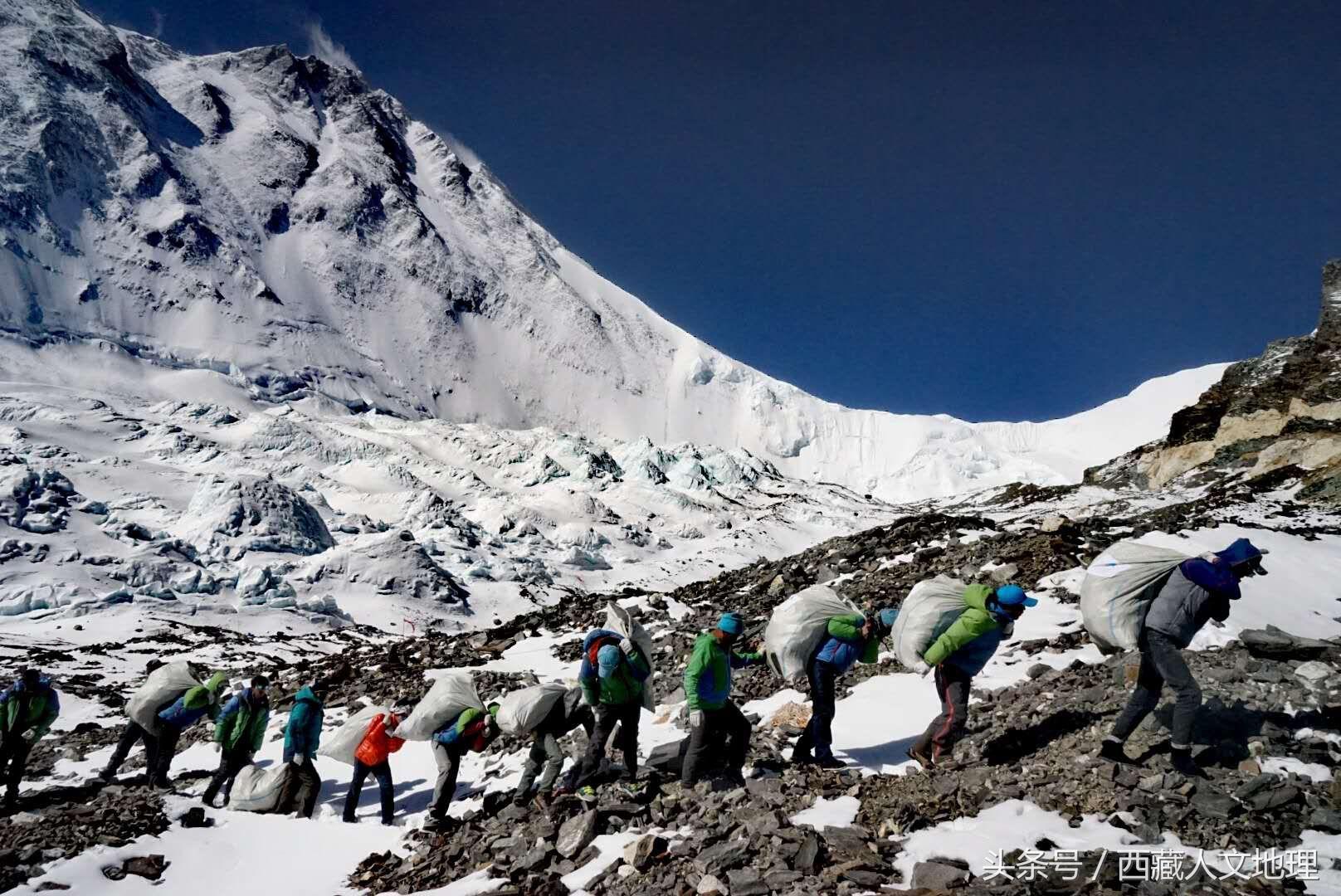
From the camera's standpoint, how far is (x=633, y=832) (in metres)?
7.00

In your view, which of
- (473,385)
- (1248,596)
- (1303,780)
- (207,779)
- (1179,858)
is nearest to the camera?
(1179,858)

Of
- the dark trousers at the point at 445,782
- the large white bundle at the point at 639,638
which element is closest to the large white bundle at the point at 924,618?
the large white bundle at the point at 639,638

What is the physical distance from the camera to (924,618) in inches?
298

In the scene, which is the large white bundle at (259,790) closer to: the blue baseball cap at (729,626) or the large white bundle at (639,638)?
the large white bundle at (639,638)

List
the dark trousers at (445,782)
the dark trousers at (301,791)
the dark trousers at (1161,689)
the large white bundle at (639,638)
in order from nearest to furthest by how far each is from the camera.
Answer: the dark trousers at (1161,689) → the large white bundle at (639,638) → the dark trousers at (445,782) → the dark trousers at (301,791)

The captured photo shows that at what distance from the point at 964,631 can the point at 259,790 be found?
395 inches

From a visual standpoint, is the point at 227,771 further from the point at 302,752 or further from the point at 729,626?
the point at 729,626

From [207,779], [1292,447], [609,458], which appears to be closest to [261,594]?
[207,779]

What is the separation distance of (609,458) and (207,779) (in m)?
109

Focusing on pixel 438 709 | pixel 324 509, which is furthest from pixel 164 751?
pixel 324 509

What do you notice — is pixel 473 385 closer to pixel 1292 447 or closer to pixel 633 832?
pixel 1292 447

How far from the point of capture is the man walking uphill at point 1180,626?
20.5 ft

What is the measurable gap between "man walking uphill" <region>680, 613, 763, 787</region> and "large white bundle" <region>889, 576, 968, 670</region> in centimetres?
177

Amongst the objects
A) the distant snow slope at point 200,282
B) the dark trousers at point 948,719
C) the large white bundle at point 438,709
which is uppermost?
the distant snow slope at point 200,282
